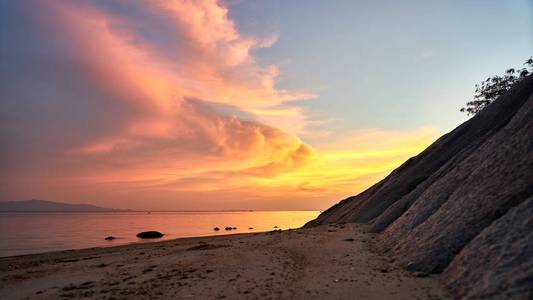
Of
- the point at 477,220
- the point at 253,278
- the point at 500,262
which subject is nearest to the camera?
the point at 500,262

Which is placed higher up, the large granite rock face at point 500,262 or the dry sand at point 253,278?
the large granite rock face at point 500,262

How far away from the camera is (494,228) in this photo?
11742 mm

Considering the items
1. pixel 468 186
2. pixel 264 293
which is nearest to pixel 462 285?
pixel 264 293

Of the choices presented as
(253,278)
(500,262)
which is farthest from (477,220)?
(253,278)

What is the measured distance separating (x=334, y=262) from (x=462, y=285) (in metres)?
6.92

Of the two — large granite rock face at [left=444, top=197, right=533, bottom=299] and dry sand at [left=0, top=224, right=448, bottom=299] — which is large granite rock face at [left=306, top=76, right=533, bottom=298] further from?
dry sand at [left=0, top=224, right=448, bottom=299]

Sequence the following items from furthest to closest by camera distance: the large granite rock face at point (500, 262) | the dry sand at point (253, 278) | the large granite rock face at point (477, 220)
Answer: the dry sand at point (253, 278) → the large granite rock face at point (477, 220) → the large granite rock face at point (500, 262)

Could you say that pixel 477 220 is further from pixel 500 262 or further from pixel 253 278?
pixel 253 278

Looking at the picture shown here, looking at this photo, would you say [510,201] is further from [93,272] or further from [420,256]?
[93,272]

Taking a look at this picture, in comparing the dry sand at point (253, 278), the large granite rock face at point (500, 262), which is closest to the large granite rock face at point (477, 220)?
the large granite rock face at point (500, 262)

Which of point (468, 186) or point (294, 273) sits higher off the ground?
point (468, 186)

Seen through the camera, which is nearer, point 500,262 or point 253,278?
point 500,262

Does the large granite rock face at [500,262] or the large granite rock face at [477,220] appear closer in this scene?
the large granite rock face at [500,262]

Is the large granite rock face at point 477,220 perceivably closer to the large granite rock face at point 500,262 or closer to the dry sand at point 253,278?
the large granite rock face at point 500,262
